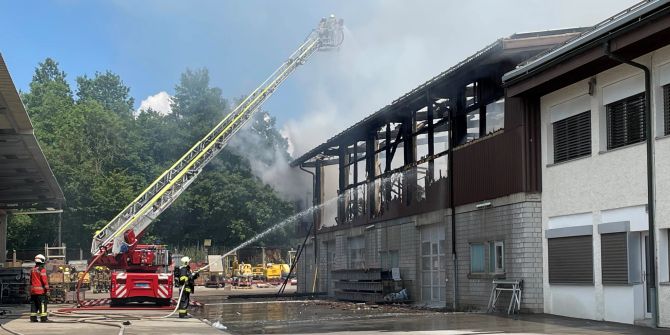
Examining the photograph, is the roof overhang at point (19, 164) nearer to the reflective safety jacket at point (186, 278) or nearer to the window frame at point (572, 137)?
Answer: the reflective safety jacket at point (186, 278)

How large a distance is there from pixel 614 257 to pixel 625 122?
9.14 ft

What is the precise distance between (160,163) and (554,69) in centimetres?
6270

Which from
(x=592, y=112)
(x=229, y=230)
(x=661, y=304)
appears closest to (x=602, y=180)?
(x=592, y=112)

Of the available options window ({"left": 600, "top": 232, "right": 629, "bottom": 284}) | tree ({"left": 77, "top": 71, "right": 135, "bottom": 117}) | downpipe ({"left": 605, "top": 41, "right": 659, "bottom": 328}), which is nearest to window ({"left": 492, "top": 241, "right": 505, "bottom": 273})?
window ({"left": 600, "top": 232, "right": 629, "bottom": 284})

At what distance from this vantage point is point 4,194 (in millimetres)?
35281

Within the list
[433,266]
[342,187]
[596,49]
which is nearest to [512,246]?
[433,266]

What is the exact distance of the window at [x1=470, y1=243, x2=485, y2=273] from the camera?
2203 cm

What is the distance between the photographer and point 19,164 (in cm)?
2764

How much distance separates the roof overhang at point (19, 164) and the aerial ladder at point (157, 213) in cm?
331

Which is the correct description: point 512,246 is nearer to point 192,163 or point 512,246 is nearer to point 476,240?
point 476,240

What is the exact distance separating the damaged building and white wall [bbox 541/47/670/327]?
549 millimetres

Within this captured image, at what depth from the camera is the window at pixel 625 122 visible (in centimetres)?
1681

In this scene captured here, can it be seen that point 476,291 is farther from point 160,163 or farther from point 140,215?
point 160,163

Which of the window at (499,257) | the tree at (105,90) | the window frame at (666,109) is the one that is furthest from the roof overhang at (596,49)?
the tree at (105,90)
